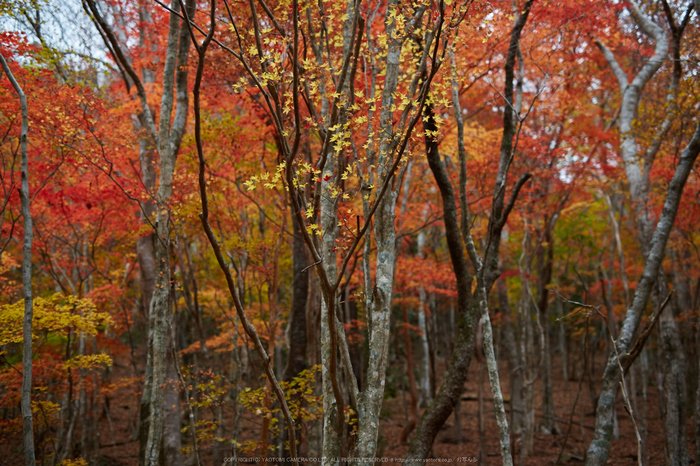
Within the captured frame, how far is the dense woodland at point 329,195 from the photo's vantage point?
369 cm

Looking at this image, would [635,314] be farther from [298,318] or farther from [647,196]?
[298,318]

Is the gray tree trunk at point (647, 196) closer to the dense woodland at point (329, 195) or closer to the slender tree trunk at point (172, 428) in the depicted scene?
the dense woodland at point (329, 195)

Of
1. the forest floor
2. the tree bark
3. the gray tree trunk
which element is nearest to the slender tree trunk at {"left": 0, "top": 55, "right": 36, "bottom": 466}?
the forest floor

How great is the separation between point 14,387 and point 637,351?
10.3 meters

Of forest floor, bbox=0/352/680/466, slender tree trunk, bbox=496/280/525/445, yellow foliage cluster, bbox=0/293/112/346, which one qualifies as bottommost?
forest floor, bbox=0/352/680/466

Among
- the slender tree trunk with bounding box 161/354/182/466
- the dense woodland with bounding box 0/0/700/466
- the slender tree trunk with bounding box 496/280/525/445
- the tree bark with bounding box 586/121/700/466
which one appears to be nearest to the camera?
the dense woodland with bounding box 0/0/700/466

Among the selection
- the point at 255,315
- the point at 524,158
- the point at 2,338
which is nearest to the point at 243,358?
the point at 255,315

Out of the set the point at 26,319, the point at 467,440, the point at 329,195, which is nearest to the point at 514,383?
the point at 467,440

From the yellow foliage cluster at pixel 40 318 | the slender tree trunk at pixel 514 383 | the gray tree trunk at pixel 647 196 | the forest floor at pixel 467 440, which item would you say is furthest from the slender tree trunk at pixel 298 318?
the gray tree trunk at pixel 647 196

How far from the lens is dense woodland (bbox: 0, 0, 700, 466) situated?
369cm

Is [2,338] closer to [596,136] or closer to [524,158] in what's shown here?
[524,158]

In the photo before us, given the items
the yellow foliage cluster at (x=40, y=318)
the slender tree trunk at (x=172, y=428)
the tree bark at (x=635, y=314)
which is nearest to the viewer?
the tree bark at (x=635, y=314)

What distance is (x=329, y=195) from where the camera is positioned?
4129 mm

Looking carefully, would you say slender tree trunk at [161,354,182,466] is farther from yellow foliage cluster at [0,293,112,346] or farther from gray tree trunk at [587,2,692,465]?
gray tree trunk at [587,2,692,465]
